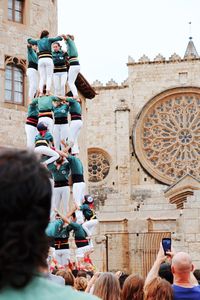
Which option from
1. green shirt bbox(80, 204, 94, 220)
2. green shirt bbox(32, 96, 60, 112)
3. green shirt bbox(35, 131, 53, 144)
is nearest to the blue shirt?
green shirt bbox(35, 131, 53, 144)

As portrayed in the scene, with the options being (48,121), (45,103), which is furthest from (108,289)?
(45,103)

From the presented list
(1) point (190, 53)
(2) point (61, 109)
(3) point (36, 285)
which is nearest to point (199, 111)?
(1) point (190, 53)

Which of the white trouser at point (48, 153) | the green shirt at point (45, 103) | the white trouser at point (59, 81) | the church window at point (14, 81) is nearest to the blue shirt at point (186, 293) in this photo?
the white trouser at point (48, 153)

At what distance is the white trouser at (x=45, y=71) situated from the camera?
12211 mm

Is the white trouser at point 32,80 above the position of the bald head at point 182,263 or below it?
above

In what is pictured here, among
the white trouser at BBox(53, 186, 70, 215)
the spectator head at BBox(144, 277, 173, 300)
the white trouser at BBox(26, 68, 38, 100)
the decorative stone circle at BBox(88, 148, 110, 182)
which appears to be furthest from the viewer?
the decorative stone circle at BBox(88, 148, 110, 182)

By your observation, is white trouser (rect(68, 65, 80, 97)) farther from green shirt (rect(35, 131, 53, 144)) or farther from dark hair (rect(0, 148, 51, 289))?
dark hair (rect(0, 148, 51, 289))

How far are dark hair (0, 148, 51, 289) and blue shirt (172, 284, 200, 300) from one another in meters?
3.08

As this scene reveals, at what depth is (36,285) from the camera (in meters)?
1.89

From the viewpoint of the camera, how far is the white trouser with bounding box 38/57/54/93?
40.1 feet

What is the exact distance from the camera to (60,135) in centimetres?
1222

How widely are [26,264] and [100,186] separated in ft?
125

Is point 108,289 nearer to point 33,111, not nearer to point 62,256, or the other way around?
point 62,256

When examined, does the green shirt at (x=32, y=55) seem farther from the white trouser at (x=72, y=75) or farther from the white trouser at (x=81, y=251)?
the white trouser at (x=81, y=251)
